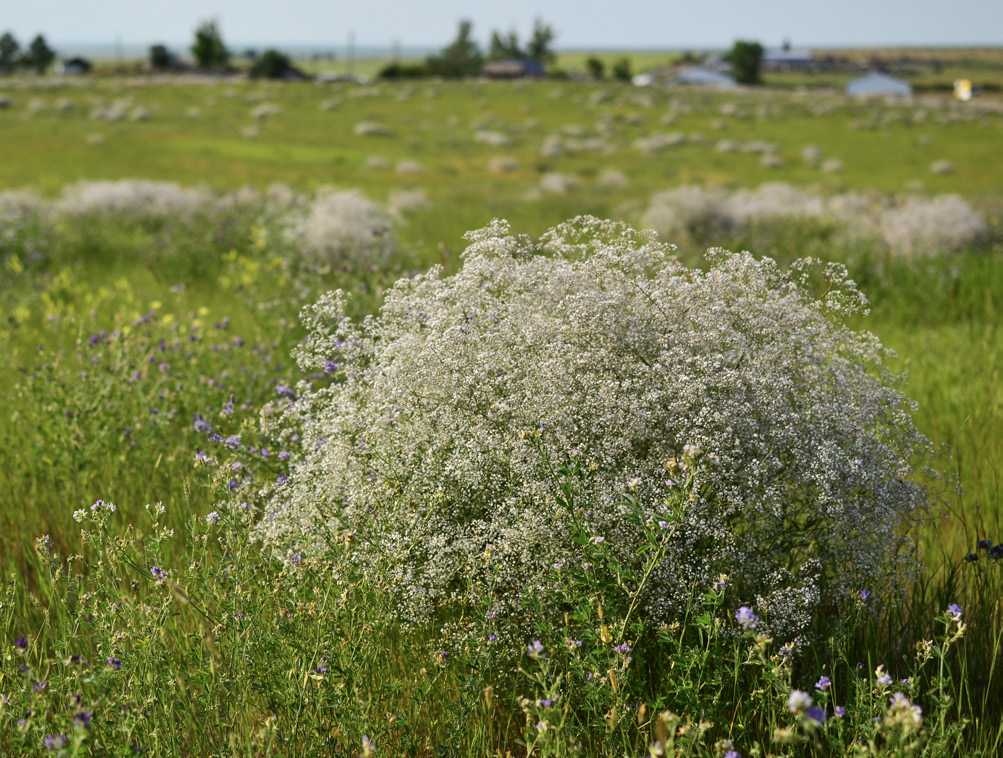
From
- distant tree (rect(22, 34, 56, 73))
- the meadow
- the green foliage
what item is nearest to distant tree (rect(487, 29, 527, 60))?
the green foliage

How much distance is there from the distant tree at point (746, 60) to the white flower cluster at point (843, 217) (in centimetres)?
9742

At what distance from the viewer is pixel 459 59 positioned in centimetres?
10706

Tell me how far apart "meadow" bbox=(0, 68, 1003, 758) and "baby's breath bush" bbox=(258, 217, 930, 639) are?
0.10m

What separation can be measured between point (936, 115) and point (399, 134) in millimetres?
39467

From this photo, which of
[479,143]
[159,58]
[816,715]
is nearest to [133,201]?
[816,715]

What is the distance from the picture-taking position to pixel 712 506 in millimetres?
2850

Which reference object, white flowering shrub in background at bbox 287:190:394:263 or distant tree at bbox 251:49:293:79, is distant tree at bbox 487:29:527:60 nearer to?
distant tree at bbox 251:49:293:79

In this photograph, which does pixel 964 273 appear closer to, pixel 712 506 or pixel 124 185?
pixel 712 506

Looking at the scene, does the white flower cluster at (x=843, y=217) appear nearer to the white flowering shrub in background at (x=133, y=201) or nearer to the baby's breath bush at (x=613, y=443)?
the baby's breath bush at (x=613, y=443)

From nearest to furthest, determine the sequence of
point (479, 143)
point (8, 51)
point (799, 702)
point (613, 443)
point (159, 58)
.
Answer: point (799, 702), point (613, 443), point (479, 143), point (159, 58), point (8, 51)

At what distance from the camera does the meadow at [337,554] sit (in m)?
2.40

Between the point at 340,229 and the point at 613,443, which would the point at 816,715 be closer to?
the point at 613,443

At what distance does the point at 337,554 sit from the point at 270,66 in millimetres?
106978

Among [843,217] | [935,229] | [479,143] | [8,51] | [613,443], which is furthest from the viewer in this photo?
[8,51]
